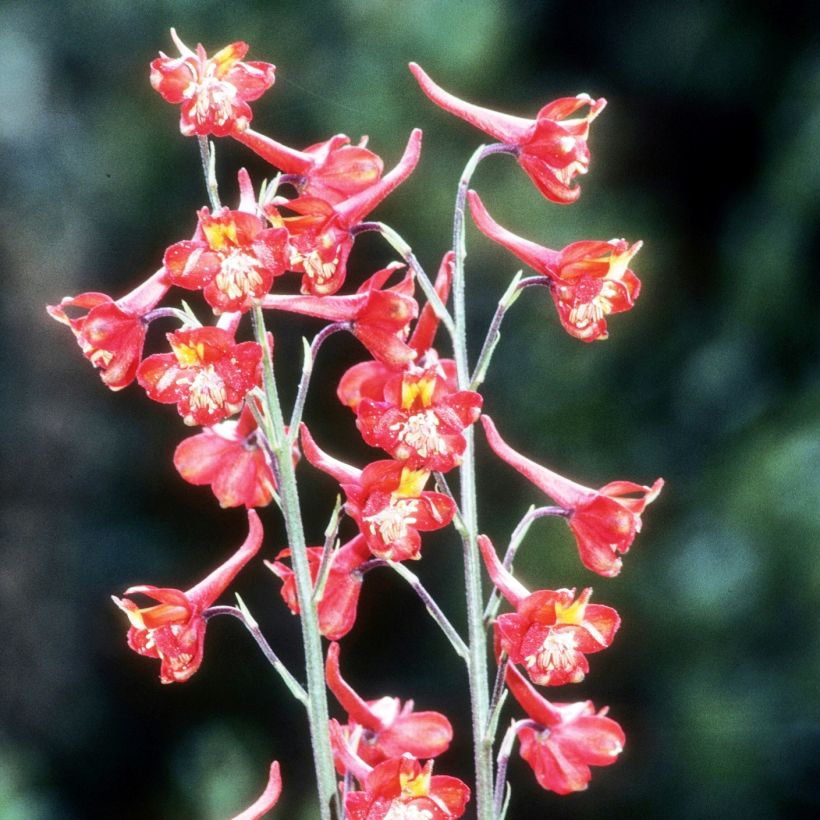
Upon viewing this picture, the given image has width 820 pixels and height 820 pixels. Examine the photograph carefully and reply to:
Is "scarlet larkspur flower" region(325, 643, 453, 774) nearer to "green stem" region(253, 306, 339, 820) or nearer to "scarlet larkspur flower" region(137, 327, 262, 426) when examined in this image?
"green stem" region(253, 306, 339, 820)

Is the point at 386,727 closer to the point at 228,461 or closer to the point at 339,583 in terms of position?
the point at 339,583

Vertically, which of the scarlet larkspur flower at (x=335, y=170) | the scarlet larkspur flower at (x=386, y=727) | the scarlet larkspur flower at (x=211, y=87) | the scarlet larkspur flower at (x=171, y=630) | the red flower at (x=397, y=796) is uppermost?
the scarlet larkspur flower at (x=211, y=87)

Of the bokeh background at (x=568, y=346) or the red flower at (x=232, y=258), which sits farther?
the bokeh background at (x=568, y=346)

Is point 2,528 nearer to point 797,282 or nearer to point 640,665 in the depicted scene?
point 640,665

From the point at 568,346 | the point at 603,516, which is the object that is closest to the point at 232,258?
the point at 603,516

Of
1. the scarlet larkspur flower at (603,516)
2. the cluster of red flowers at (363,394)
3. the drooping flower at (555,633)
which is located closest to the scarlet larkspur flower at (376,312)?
the cluster of red flowers at (363,394)

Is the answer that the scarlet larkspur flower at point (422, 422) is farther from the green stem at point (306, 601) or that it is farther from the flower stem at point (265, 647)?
the flower stem at point (265, 647)
